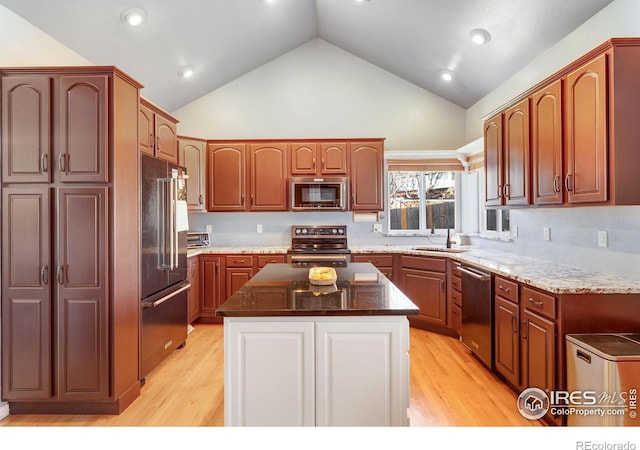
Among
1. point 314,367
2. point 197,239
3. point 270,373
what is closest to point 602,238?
point 314,367

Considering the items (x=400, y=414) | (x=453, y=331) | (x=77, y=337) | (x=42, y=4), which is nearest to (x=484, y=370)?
(x=453, y=331)

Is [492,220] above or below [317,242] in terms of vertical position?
above

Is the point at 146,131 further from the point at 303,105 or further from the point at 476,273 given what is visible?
the point at 476,273

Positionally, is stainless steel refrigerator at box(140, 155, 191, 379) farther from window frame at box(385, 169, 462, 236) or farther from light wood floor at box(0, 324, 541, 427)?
window frame at box(385, 169, 462, 236)

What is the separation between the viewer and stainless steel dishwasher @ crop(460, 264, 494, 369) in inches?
116

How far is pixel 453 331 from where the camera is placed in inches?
154

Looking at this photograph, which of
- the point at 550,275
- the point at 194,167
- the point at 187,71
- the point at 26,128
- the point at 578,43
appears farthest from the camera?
the point at 194,167

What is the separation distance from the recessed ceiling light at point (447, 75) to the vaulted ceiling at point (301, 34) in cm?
5

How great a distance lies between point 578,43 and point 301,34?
128 inches

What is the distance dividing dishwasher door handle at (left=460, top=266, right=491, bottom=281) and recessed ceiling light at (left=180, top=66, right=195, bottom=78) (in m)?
3.77

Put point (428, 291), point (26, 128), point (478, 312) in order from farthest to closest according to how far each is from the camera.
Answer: point (428, 291)
point (478, 312)
point (26, 128)

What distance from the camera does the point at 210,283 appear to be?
14.6ft

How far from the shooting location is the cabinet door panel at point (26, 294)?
2363 millimetres

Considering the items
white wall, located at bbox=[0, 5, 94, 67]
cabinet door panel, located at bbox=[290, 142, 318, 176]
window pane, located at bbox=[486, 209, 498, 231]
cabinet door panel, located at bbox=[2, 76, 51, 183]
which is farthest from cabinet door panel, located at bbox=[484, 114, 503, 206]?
white wall, located at bbox=[0, 5, 94, 67]
